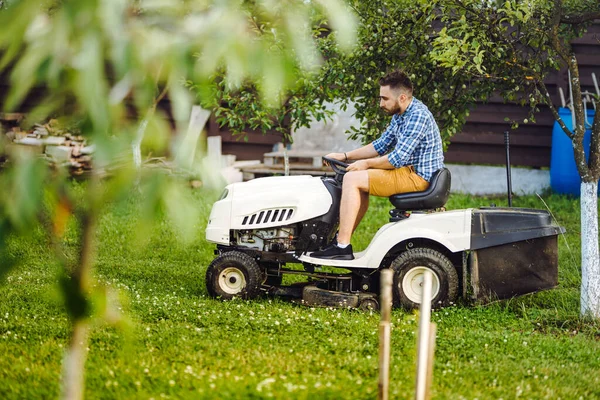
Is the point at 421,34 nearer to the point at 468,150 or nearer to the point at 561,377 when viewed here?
the point at 561,377

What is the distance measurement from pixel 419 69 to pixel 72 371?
4.17 m

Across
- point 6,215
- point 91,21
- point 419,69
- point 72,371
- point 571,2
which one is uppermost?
point 571,2

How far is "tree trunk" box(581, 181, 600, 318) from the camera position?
5.08m

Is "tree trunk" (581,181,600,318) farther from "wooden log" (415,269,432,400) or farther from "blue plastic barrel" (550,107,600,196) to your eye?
"blue plastic barrel" (550,107,600,196)

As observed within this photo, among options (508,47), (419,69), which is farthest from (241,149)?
(508,47)

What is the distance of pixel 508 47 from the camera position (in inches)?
216

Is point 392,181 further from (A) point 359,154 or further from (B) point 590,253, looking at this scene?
(B) point 590,253

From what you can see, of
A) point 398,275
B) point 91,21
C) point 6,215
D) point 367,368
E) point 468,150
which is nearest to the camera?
point 91,21

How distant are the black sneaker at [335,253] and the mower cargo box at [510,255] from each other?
765 millimetres

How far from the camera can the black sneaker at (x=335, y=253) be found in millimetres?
5285

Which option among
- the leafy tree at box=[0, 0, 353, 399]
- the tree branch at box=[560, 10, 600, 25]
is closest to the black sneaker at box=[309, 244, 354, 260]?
the tree branch at box=[560, 10, 600, 25]

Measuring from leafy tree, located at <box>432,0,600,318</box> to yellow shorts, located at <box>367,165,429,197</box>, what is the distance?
711 mm

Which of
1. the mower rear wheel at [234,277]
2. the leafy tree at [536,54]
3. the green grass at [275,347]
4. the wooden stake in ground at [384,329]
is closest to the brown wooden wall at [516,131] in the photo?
the green grass at [275,347]

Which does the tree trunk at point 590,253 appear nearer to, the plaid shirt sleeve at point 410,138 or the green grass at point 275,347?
the green grass at point 275,347
